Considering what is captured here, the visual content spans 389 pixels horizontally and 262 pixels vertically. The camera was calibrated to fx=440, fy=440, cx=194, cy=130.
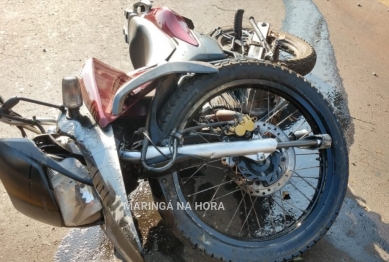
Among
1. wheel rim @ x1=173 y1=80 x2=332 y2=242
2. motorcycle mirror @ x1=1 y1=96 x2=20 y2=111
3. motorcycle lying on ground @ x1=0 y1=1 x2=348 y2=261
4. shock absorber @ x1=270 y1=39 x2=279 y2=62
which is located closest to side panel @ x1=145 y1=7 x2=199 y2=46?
motorcycle lying on ground @ x1=0 y1=1 x2=348 y2=261

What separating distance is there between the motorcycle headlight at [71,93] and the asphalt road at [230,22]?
3.21 ft

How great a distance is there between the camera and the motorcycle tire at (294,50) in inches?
148

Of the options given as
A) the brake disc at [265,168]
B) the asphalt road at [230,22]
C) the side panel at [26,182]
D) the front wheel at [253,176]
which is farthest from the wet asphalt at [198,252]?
the side panel at [26,182]

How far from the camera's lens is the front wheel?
7.75 feet

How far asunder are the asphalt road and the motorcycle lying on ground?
37cm

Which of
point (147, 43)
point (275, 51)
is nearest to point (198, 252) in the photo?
point (147, 43)

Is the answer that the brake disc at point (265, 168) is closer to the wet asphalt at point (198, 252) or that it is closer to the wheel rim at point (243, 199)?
the wheel rim at point (243, 199)

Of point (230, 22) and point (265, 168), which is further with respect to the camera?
point (230, 22)

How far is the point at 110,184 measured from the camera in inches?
79.3

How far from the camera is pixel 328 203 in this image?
2.57 m

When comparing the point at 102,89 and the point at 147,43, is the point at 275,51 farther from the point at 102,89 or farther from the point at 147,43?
the point at 102,89

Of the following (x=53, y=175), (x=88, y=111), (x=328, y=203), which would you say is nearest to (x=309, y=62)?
(x=328, y=203)

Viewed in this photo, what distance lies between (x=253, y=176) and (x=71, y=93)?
3.75 feet

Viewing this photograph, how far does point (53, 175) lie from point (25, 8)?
13.1ft
